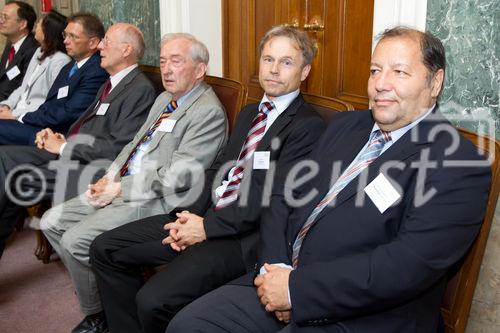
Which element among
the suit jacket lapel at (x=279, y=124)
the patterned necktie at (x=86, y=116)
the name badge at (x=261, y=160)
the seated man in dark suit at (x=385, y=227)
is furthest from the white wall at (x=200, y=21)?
the seated man in dark suit at (x=385, y=227)

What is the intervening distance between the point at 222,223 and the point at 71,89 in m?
2.00

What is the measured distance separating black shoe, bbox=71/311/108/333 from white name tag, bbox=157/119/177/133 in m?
0.95

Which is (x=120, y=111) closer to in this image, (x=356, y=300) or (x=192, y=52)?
(x=192, y=52)

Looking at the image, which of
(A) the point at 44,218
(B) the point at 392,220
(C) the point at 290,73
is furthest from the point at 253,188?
(A) the point at 44,218

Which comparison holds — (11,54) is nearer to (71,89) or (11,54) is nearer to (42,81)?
(42,81)

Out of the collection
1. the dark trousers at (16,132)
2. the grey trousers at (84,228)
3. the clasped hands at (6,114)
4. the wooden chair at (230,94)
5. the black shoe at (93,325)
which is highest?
the wooden chair at (230,94)

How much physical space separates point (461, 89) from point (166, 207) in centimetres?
143

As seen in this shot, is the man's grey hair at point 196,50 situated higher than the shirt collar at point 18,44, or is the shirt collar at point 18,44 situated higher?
the man's grey hair at point 196,50

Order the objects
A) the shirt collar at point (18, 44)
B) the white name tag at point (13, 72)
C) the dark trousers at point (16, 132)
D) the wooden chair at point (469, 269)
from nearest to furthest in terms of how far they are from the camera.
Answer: the wooden chair at point (469, 269), the dark trousers at point (16, 132), the white name tag at point (13, 72), the shirt collar at point (18, 44)

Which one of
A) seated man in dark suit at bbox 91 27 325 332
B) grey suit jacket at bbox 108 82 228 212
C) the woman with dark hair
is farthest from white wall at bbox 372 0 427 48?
the woman with dark hair

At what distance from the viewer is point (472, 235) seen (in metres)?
1.56

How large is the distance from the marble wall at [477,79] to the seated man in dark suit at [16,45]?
373cm

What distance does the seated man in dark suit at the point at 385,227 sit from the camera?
5.03ft

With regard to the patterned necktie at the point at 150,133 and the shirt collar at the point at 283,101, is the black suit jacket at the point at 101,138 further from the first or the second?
the shirt collar at the point at 283,101
